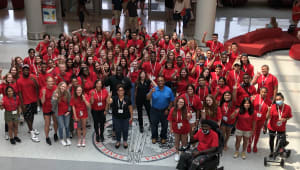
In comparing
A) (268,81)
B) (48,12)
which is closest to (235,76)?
(268,81)

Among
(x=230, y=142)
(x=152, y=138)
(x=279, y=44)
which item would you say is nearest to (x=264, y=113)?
(x=230, y=142)

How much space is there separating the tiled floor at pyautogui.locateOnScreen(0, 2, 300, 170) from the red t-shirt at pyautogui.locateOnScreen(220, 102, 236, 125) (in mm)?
786

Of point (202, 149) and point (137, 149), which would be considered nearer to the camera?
point (202, 149)

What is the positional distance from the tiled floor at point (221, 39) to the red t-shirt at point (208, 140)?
3.47 ft

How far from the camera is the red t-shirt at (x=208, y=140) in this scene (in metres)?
5.64

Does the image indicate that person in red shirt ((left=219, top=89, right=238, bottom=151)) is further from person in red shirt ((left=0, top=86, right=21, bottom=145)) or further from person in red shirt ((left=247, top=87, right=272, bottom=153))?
person in red shirt ((left=0, top=86, right=21, bottom=145))

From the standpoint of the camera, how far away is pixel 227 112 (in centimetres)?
657

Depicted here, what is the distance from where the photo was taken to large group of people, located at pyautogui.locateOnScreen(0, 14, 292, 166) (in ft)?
21.4

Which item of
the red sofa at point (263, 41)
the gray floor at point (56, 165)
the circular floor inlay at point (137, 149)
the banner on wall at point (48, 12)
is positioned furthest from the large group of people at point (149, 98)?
the banner on wall at point (48, 12)

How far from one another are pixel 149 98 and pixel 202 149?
67.3 inches

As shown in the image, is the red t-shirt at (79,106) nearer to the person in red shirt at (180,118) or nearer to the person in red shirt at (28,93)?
the person in red shirt at (28,93)

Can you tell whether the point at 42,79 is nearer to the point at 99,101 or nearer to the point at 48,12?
the point at 99,101

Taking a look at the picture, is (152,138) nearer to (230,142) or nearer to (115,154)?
(115,154)

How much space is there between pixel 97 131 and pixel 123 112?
968 mm
